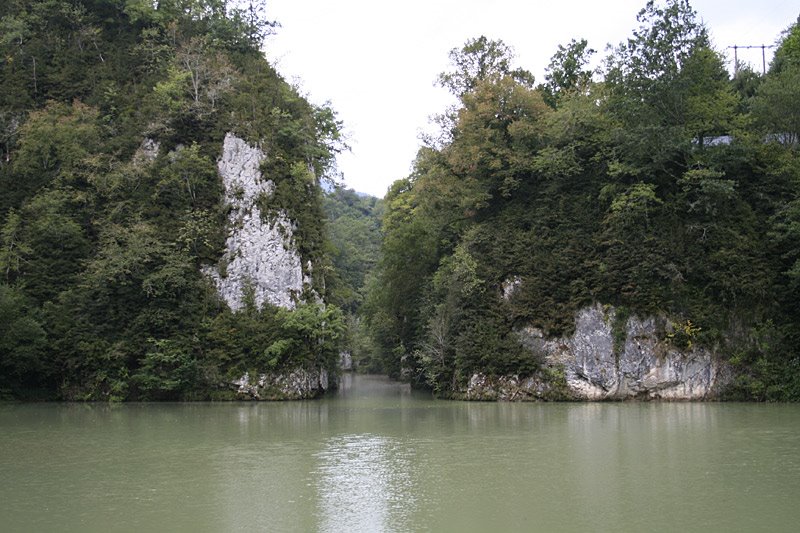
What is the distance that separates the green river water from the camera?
32.6ft

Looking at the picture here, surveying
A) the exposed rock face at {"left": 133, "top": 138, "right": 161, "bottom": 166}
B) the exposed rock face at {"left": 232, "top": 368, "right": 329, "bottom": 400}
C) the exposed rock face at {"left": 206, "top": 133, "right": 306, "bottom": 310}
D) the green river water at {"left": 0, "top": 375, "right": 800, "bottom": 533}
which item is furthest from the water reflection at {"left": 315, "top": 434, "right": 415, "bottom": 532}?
the exposed rock face at {"left": 133, "top": 138, "right": 161, "bottom": 166}

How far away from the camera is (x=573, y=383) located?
26953 millimetres

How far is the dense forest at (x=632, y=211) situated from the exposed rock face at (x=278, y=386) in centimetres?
516

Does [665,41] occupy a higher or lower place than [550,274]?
higher

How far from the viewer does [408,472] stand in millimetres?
13172

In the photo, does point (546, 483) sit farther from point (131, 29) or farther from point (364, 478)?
point (131, 29)

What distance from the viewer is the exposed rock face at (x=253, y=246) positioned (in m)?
31.0

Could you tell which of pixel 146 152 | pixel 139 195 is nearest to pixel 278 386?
pixel 139 195

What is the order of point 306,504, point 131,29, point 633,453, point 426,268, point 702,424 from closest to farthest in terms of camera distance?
1. point 306,504
2. point 633,453
3. point 702,424
4. point 426,268
5. point 131,29

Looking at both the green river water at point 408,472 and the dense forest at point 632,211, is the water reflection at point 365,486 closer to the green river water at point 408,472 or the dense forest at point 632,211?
the green river water at point 408,472

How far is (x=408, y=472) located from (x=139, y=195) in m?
24.2

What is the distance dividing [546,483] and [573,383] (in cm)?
1551

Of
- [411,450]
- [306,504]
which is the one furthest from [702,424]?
[306,504]

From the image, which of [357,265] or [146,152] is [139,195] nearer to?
[146,152]
